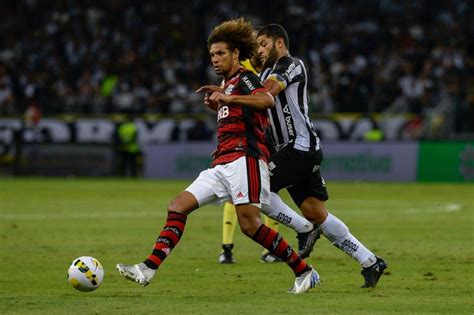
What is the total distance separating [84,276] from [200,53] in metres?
28.1

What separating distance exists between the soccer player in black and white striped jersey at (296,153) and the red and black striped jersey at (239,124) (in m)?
0.96

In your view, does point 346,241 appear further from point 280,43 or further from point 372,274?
point 280,43

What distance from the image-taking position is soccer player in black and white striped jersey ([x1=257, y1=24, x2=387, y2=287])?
1070 centimetres

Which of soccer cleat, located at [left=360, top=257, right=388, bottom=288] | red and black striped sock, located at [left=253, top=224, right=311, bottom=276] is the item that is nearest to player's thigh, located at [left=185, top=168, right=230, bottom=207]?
red and black striped sock, located at [left=253, top=224, right=311, bottom=276]

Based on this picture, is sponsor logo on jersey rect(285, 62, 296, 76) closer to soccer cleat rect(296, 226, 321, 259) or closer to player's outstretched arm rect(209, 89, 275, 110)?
player's outstretched arm rect(209, 89, 275, 110)

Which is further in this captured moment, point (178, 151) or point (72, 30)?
point (72, 30)

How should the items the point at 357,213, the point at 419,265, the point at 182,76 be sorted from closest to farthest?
the point at 419,265
the point at 357,213
the point at 182,76

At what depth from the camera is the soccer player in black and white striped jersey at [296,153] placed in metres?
10.7

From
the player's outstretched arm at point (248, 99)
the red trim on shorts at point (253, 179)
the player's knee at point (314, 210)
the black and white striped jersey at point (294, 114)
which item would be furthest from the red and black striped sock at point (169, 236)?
the black and white striped jersey at point (294, 114)

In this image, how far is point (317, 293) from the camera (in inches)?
392

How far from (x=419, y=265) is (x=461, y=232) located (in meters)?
4.49

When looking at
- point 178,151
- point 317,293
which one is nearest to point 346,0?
point 178,151

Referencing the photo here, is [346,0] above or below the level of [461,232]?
above

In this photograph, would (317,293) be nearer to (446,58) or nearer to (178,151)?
(178,151)
